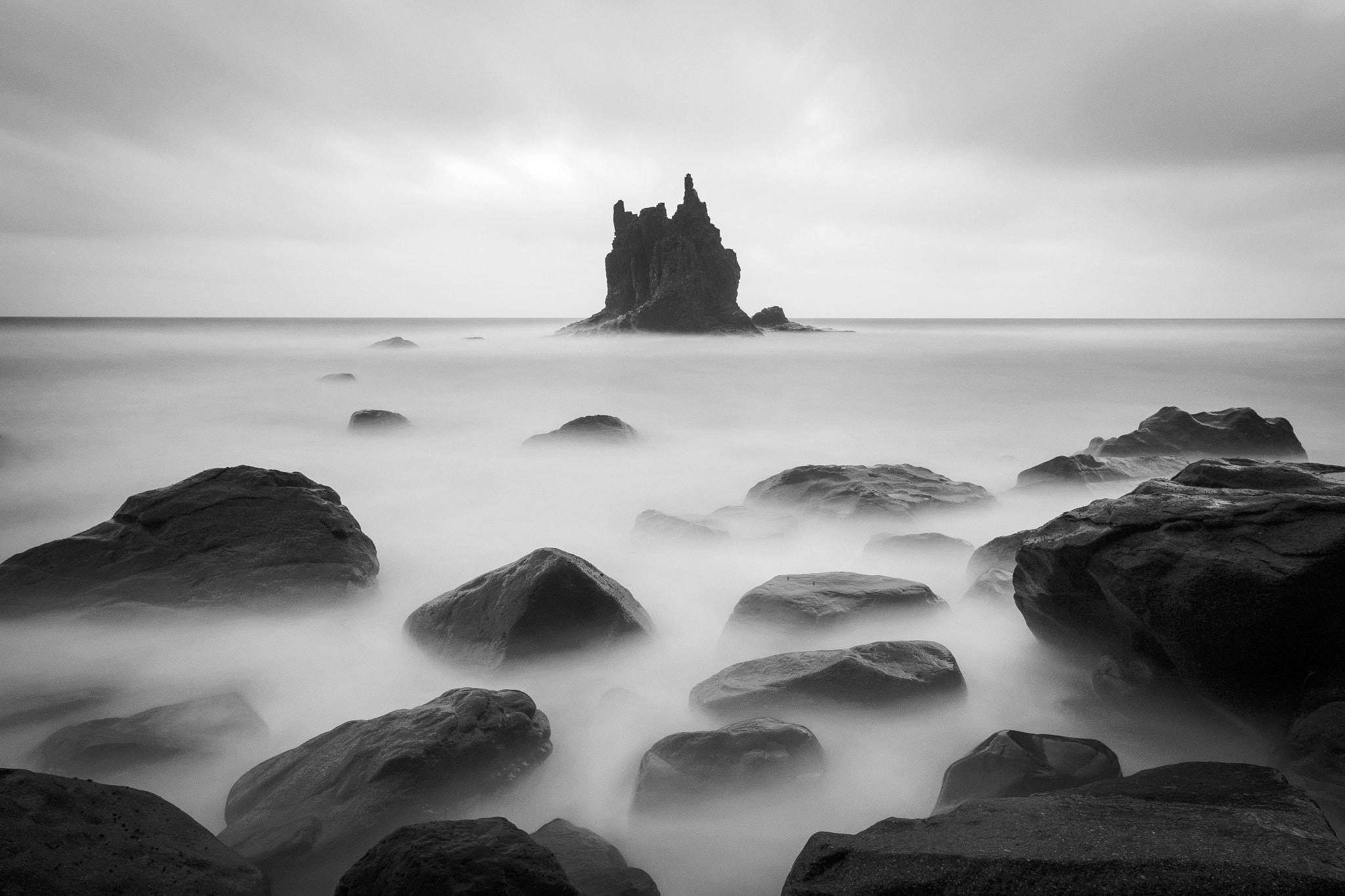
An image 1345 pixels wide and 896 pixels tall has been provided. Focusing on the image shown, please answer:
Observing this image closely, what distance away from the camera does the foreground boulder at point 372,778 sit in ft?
9.52

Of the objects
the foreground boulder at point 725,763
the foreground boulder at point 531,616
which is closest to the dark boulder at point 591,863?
the foreground boulder at point 725,763

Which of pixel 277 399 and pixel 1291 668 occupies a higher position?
pixel 1291 668

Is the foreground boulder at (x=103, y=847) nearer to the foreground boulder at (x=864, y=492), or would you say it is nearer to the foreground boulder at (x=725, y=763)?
the foreground boulder at (x=725, y=763)

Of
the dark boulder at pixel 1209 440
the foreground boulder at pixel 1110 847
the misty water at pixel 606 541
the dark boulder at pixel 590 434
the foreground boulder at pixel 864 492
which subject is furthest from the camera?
the dark boulder at pixel 590 434

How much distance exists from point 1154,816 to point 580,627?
3.33 metres

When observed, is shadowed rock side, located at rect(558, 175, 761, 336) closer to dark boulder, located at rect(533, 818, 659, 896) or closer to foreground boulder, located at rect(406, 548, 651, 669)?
foreground boulder, located at rect(406, 548, 651, 669)

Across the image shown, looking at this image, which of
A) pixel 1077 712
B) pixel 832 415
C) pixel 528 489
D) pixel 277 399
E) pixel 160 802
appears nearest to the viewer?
pixel 160 802

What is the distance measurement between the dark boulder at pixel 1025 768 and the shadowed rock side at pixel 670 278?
54.8 meters

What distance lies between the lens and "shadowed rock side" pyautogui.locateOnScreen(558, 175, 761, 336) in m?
58.1

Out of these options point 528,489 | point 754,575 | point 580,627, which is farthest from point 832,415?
point 580,627

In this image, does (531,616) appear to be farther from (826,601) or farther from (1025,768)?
(1025,768)

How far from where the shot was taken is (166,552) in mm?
5789

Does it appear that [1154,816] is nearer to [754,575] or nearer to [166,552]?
[754,575]

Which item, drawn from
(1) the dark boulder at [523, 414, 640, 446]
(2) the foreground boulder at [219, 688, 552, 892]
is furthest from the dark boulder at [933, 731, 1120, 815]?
(1) the dark boulder at [523, 414, 640, 446]
